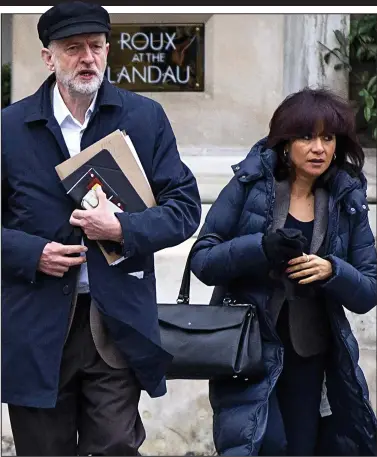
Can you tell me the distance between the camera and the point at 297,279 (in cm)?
466

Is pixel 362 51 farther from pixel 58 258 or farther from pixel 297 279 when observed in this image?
pixel 58 258

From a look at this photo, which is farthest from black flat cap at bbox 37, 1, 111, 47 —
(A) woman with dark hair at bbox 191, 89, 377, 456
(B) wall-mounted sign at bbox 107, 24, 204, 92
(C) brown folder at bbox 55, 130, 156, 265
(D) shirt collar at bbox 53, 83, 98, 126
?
(B) wall-mounted sign at bbox 107, 24, 204, 92

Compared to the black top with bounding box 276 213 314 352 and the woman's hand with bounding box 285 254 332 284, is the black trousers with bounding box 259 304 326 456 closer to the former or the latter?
the black top with bounding box 276 213 314 352

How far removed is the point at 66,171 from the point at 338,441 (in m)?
1.51

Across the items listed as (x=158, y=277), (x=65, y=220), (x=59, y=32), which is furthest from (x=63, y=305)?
(x=158, y=277)

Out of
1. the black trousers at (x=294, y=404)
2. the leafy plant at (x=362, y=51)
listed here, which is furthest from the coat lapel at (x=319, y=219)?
the leafy plant at (x=362, y=51)

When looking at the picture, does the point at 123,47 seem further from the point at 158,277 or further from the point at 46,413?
the point at 46,413

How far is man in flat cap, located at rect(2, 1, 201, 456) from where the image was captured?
4.38m

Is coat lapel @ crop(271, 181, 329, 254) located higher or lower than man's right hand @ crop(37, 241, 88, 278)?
higher

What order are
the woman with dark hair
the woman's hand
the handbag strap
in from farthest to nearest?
1. the handbag strap
2. the woman with dark hair
3. the woman's hand

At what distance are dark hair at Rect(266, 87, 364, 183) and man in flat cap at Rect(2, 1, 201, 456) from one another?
0.49 metres

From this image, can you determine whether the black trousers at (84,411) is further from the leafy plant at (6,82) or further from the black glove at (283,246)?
the leafy plant at (6,82)

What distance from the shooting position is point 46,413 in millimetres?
4512

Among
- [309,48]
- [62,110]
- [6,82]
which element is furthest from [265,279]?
[6,82]
